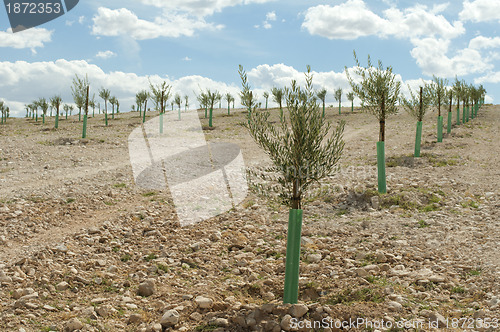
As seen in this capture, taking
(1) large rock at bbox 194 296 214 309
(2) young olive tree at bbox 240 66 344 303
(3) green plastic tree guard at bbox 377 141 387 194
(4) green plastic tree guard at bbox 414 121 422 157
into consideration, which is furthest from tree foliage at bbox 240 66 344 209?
(4) green plastic tree guard at bbox 414 121 422 157

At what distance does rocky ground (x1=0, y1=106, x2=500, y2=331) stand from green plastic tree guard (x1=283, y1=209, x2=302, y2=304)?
33 cm

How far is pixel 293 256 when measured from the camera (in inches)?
275

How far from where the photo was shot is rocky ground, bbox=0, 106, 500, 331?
6.57 metres

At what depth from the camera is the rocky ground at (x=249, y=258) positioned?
21.6 ft

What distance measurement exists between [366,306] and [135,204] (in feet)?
33.0

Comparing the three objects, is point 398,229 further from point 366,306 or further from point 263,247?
point 366,306

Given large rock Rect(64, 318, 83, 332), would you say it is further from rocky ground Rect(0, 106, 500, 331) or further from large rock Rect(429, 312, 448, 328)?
large rock Rect(429, 312, 448, 328)

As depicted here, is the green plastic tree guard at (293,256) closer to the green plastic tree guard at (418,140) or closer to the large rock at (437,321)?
the large rock at (437,321)

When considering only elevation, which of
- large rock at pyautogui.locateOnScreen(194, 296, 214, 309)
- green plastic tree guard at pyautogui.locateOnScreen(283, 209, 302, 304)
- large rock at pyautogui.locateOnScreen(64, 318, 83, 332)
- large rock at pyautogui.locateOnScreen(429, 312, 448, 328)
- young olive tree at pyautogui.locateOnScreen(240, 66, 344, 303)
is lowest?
large rock at pyautogui.locateOnScreen(64, 318, 83, 332)

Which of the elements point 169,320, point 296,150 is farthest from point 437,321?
point 169,320

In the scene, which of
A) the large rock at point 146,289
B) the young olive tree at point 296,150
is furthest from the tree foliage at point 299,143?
the large rock at point 146,289

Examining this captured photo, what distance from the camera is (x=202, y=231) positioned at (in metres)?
11.3

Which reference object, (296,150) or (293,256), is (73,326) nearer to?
(293,256)

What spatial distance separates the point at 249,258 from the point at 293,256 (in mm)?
2820
